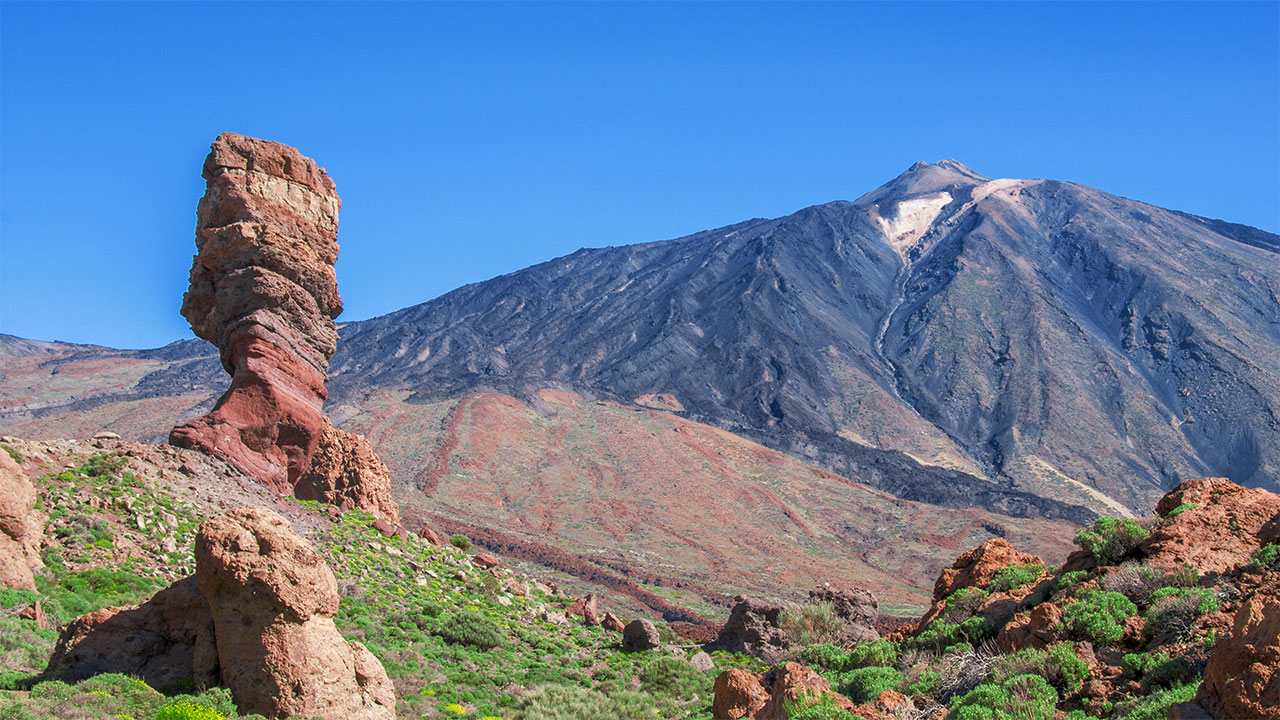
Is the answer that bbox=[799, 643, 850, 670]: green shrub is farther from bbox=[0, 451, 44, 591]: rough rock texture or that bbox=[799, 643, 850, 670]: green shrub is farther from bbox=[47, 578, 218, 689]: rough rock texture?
bbox=[0, 451, 44, 591]: rough rock texture

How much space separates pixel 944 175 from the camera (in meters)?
170

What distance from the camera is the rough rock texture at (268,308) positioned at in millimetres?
19375

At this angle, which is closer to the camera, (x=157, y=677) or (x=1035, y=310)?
(x=157, y=677)

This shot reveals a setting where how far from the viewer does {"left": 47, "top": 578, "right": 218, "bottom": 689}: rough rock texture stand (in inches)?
416

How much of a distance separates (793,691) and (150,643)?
6901mm

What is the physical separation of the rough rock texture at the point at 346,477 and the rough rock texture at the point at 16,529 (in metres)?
6.53

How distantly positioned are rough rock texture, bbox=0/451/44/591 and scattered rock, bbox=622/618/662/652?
10.8 m

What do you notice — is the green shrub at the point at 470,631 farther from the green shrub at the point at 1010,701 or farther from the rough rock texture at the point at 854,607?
the green shrub at the point at 1010,701

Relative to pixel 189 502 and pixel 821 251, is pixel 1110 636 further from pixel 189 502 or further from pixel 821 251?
pixel 821 251

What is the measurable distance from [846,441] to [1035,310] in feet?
130

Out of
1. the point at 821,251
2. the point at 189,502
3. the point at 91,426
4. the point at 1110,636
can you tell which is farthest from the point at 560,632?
the point at 821,251

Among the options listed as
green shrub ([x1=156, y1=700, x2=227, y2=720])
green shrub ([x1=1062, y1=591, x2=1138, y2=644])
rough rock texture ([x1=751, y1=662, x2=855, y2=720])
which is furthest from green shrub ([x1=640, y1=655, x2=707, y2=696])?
green shrub ([x1=156, y1=700, x2=227, y2=720])

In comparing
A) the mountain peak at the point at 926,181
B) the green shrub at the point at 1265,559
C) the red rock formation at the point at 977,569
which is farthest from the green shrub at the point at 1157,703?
the mountain peak at the point at 926,181

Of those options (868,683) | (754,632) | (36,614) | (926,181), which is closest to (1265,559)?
(868,683)
